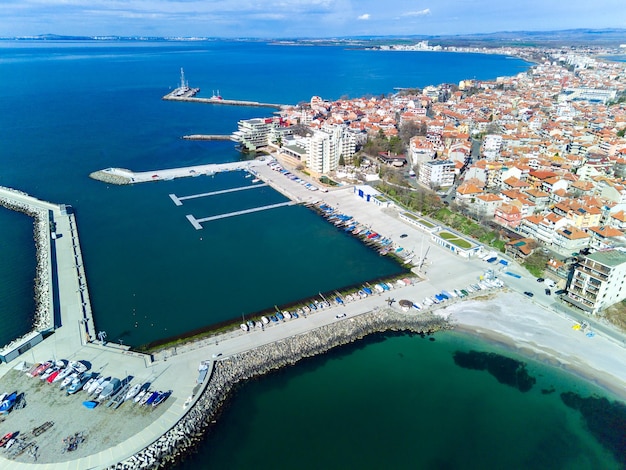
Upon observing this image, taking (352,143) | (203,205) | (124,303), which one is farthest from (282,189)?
(124,303)

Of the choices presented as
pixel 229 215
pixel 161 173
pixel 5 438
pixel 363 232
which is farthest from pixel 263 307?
pixel 161 173

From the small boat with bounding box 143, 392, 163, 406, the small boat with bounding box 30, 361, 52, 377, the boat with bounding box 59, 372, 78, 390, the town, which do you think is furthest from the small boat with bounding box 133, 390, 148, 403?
the town

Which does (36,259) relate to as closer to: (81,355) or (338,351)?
(81,355)

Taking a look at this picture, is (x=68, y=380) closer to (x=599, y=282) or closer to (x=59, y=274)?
(x=59, y=274)

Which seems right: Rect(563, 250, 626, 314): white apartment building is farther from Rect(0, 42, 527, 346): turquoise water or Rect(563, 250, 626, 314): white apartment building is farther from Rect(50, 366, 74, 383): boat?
Rect(50, 366, 74, 383): boat

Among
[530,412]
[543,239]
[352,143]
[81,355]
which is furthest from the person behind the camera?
[352,143]

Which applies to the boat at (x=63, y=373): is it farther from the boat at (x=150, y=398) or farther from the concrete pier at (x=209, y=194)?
the concrete pier at (x=209, y=194)

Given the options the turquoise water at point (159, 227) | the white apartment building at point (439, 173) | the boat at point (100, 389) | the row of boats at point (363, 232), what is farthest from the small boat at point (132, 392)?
the white apartment building at point (439, 173)
